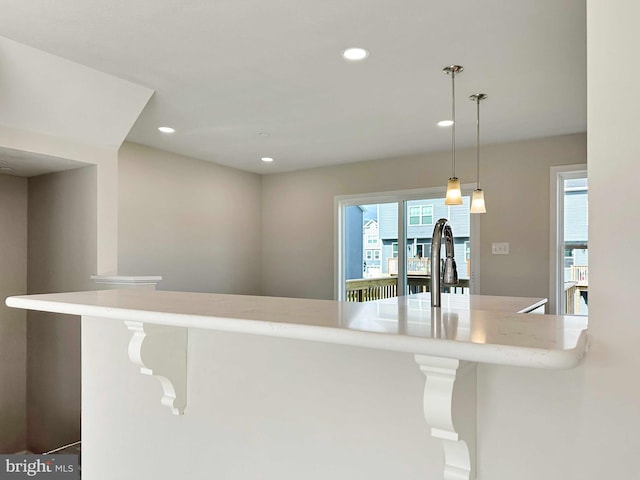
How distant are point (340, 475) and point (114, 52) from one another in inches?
91.6

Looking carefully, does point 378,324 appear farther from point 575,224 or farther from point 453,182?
point 575,224

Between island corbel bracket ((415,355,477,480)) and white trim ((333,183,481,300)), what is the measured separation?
3.75 m

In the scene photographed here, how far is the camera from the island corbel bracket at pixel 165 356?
4.01 feet

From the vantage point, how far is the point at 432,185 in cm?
468

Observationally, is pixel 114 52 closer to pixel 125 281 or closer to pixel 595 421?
pixel 125 281

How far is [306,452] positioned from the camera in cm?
116

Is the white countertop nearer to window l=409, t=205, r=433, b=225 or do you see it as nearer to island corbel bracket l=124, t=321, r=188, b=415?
island corbel bracket l=124, t=321, r=188, b=415

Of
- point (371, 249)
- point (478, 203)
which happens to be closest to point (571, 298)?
point (478, 203)

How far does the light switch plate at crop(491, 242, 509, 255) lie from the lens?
167 inches

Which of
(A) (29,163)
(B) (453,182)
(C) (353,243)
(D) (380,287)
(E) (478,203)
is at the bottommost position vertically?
(D) (380,287)

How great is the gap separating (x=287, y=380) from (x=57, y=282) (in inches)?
119

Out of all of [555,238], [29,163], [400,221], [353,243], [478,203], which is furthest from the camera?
[353,243]

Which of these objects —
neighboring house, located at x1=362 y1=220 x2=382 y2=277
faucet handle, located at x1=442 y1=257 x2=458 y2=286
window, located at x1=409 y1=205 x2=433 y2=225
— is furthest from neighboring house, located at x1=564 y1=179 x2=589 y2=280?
faucet handle, located at x1=442 y1=257 x2=458 y2=286

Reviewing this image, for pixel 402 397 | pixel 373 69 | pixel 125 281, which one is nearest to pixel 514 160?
pixel 373 69
